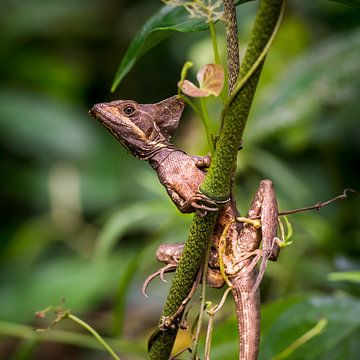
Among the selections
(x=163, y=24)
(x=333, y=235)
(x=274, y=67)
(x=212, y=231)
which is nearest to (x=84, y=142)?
(x=274, y=67)

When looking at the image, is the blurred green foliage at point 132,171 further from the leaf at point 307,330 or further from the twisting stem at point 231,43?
the twisting stem at point 231,43

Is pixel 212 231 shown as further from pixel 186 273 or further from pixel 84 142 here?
pixel 84 142

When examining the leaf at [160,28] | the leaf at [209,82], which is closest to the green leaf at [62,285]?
the leaf at [160,28]

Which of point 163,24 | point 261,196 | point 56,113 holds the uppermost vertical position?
point 56,113

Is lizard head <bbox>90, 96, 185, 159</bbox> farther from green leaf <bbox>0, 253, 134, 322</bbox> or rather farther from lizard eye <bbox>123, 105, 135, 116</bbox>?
green leaf <bbox>0, 253, 134, 322</bbox>

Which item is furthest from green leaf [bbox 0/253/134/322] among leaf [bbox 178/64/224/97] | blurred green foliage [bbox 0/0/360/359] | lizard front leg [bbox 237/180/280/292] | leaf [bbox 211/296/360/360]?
leaf [bbox 178/64/224/97]

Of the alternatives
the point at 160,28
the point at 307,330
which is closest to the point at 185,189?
the point at 160,28
